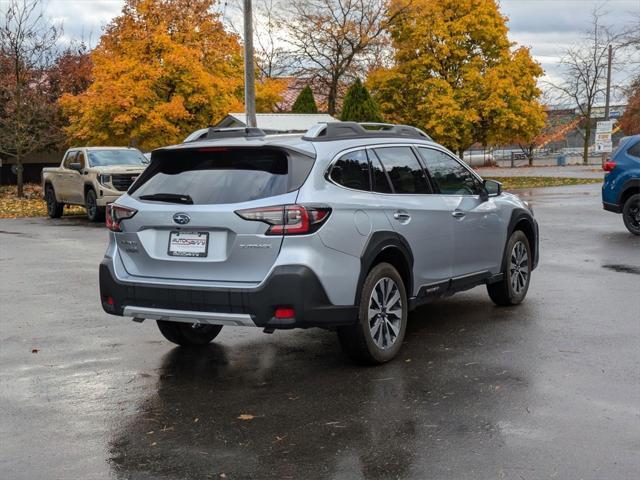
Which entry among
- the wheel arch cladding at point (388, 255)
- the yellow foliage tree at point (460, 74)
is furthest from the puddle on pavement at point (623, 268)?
the yellow foliage tree at point (460, 74)

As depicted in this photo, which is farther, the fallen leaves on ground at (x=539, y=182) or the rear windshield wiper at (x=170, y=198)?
the fallen leaves on ground at (x=539, y=182)

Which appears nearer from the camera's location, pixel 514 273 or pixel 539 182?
pixel 514 273

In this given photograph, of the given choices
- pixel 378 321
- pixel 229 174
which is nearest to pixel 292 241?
pixel 229 174

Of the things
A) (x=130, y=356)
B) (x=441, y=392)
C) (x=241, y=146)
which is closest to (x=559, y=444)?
(x=441, y=392)

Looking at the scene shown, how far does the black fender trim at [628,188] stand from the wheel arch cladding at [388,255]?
33.3 ft

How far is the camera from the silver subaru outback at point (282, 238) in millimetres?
5672

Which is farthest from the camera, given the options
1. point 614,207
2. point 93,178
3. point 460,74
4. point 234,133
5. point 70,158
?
point 460,74

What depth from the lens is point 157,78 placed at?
103 feet

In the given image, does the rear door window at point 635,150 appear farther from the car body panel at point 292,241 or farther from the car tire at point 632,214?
the car body panel at point 292,241

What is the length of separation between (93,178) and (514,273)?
1441cm

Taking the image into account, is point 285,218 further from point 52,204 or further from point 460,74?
point 460,74

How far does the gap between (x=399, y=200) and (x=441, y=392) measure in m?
1.69

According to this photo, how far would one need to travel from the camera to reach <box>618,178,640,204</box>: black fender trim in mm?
15528

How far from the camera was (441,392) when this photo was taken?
564 centimetres
